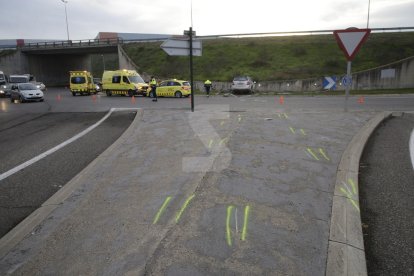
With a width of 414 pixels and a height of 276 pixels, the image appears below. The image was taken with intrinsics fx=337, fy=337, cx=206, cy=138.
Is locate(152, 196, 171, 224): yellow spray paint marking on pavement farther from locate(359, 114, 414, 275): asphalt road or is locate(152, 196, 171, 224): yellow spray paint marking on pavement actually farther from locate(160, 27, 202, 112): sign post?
locate(160, 27, 202, 112): sign post

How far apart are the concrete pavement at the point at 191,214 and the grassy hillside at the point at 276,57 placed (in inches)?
1349

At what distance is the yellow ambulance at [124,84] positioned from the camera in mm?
30047

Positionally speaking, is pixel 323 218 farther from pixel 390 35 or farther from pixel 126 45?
pixel 126 45

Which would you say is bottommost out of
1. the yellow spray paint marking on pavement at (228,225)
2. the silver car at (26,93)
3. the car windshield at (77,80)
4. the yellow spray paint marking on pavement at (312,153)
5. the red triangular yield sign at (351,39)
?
the yellow spray paint marking on pavement at (228,225)

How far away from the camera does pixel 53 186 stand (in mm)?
6289

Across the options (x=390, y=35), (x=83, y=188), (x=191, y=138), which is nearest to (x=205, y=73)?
(x=390, y=35)

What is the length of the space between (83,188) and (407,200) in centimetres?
521

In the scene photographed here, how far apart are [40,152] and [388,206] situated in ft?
26.6

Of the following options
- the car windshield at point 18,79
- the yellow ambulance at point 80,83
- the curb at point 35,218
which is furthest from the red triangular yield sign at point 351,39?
the car windshield at point 18,79

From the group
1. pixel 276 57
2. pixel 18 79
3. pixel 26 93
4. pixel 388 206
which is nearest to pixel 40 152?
pixel 388 206

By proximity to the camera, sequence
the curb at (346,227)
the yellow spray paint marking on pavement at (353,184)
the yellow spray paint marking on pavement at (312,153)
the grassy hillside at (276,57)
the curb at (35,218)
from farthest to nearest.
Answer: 1. the grassy hillside at (276,57)
2. the yellow spray paint marking on pavement at (312,153)
3. the yellow spray paint marking on pavement at (353,184)
4. the curb at (35,218)
5. the curb at (346,227)

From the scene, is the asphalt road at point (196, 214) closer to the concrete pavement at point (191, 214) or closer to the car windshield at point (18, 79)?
the concrete pavement at point (191, 214)

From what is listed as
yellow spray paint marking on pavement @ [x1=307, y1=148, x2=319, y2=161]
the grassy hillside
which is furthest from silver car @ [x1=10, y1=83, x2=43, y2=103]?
yellow spray paint marking on pavement @ [x1=307, y1=148, x2=319, y2=161]

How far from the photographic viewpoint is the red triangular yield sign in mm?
10703
